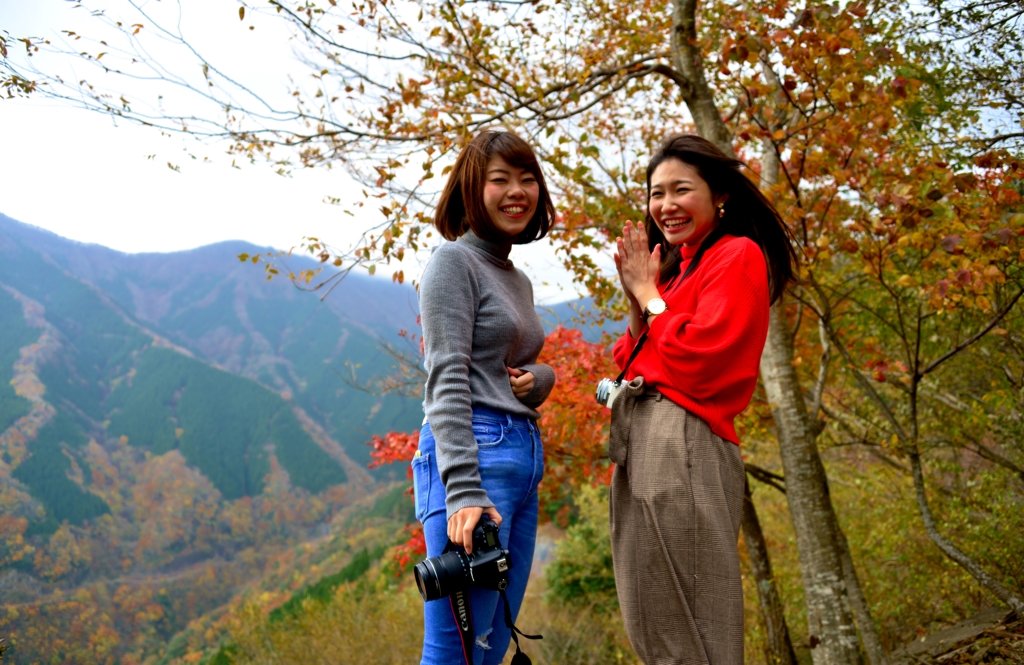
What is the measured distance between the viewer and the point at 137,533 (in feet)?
53.7

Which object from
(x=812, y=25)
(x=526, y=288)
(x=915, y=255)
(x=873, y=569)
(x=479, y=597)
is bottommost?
(x=873, y=569)

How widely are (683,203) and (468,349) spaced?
728 mm

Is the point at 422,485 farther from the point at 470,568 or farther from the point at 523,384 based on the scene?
the point at 523,384

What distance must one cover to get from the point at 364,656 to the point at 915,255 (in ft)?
25.1

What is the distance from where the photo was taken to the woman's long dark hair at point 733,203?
1824mm

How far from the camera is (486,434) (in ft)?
5.29

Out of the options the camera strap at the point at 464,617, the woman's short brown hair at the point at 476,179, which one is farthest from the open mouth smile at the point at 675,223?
the camera strap at the point at 464,617

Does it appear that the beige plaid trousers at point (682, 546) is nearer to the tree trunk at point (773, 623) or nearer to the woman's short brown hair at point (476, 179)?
the woman's short brown hair at point (476, 179)

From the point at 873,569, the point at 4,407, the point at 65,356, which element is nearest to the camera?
the point at 873,569

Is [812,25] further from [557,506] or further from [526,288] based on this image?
[557,506]

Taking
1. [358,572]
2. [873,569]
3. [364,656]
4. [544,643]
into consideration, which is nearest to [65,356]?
[358,572]

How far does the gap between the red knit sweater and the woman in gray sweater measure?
14.0 inches

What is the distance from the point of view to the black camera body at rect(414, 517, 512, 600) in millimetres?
1430

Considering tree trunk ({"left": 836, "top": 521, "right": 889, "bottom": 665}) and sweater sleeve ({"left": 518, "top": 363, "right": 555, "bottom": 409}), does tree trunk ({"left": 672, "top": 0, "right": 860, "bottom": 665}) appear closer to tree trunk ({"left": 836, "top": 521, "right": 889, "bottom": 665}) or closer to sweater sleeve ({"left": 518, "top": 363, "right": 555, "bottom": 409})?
tree trunk ({"left": 836, "top": 521, "right": 889, "bottom": 665})
